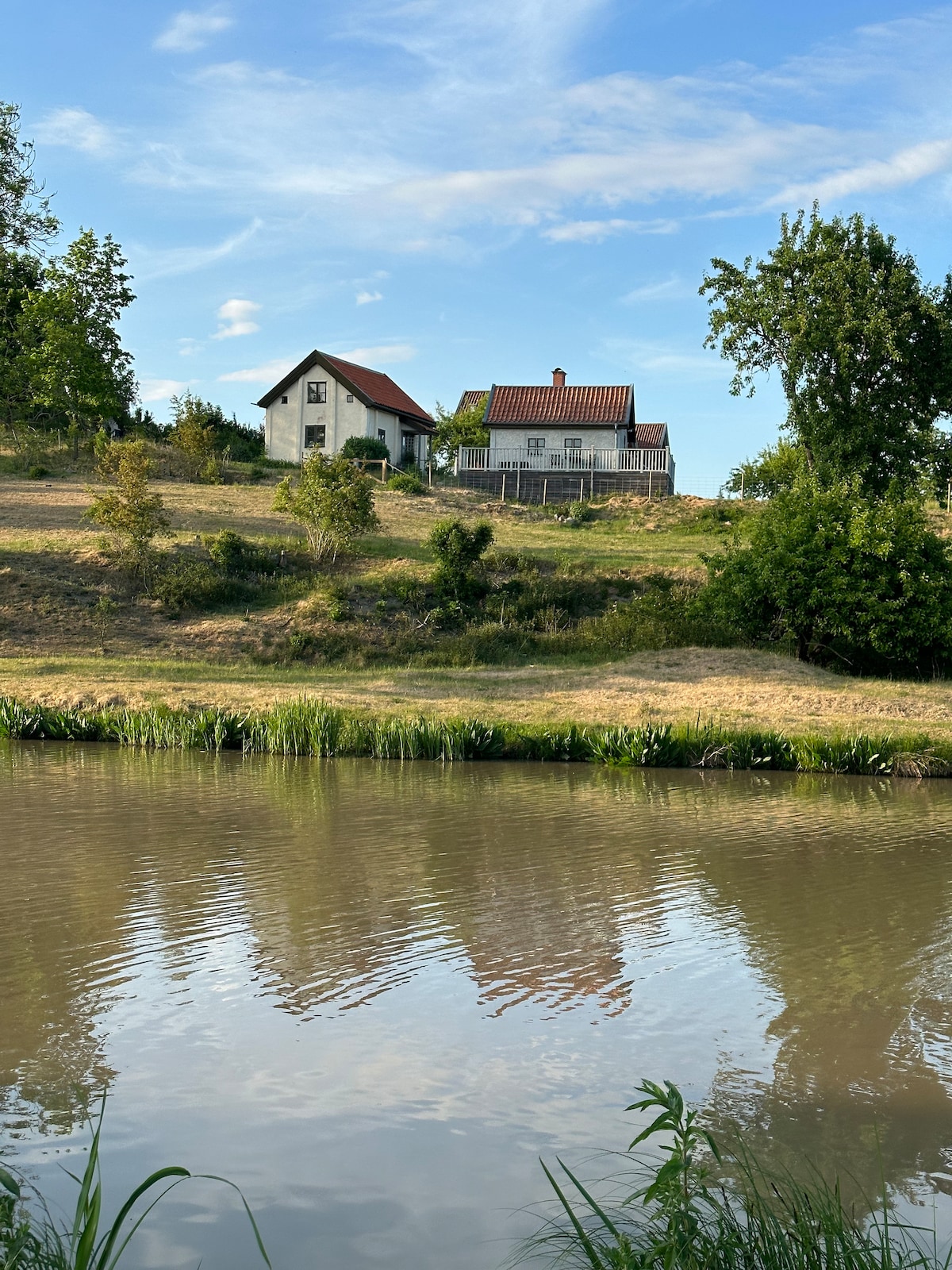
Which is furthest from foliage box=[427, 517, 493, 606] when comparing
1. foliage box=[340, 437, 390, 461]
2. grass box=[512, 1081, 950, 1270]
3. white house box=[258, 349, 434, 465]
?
grass box=[512, 1081, 950, 1270]

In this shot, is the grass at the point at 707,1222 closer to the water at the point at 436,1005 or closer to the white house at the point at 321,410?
the water at the point at 436,1005

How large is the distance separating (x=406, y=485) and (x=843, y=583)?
906 inches

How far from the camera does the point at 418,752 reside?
20266 millimetres

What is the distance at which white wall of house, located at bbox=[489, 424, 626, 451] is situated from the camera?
54438 mm

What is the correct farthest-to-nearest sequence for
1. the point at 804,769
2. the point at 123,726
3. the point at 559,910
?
the point at 123,726 → the point at 804,769 → the point at 559,910

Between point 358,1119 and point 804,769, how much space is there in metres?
14.9

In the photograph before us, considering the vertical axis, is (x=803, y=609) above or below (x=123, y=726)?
above

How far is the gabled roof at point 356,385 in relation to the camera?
5741 cm

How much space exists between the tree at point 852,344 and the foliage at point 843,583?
672 centimetres

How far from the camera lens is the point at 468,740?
20.3 m

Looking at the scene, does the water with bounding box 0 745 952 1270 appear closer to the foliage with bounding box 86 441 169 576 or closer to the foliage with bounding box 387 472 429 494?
the foliage with bounding box 86 441 169 576

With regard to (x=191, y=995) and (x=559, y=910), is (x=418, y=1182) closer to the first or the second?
(x=191, y=995)

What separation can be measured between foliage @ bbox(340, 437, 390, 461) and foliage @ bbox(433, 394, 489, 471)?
15.6 m

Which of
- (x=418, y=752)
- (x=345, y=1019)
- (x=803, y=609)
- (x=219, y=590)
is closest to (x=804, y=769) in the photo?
(x=418, y=752)
